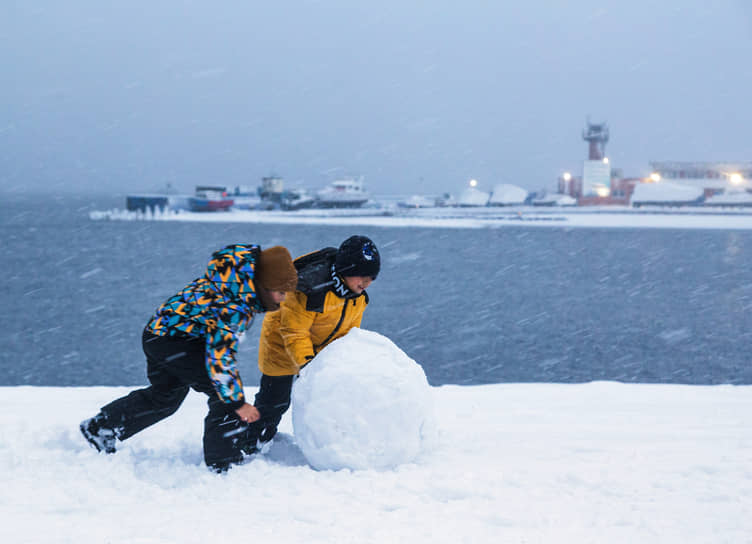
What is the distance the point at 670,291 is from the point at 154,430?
72.4ft

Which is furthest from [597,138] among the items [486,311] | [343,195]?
[486,311]

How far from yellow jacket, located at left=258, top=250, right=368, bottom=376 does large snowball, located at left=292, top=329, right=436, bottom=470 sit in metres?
0.11

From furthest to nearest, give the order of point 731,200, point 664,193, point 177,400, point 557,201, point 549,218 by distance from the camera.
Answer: point 557,201, point 664,193, point 731,200, point 549,218, point 177,400

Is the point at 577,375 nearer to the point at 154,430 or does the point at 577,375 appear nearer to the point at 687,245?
the point at 154,430

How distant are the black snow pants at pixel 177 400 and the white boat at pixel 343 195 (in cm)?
8062

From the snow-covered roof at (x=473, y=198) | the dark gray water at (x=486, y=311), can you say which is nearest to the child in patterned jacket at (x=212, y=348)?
the dark gray water at (x=486, y=311)

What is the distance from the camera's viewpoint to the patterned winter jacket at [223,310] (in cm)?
299

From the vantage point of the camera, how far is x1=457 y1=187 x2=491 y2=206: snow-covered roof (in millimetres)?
93562

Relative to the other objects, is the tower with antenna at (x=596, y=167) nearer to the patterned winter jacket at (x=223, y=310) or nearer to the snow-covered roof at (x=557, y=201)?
the snow-covered roof at (x=557, y=201)

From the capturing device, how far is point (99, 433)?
336 centimetres

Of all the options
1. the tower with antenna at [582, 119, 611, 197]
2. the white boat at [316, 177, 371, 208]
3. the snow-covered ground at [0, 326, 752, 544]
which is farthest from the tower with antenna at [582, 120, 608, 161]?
the snow-covered ground at [0, 326, 752, 544]

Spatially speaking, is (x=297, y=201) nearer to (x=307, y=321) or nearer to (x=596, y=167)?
(x=596, y=167)

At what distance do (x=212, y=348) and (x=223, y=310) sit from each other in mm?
170

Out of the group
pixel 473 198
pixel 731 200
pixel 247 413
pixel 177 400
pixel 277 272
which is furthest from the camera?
pixel 473 198
